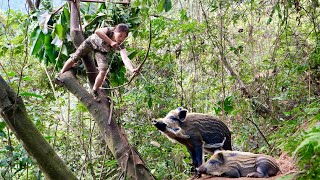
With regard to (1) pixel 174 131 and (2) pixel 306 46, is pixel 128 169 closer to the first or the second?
(1) pixel 174 131

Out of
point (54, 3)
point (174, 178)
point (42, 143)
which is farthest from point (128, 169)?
point (54, 3)

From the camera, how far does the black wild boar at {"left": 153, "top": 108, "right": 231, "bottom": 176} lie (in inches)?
153

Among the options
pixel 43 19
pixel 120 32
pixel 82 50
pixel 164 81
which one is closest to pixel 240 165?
pixel 120 32

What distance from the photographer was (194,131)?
396cm

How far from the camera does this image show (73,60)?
14.3 ft

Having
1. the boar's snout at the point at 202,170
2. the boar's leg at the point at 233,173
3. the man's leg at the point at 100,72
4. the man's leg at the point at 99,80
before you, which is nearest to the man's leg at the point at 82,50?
the man's leg at the point at 100,72

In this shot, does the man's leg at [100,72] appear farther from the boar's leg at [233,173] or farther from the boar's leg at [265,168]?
the boar's leg at [265,168]

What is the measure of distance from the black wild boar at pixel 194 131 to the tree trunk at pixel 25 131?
115 centimetres

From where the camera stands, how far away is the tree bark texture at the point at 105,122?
3.84 meters

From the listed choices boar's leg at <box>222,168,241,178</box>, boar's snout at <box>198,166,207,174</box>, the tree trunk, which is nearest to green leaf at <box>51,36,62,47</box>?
the tree trunk

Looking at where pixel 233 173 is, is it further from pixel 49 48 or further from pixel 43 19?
pixel 43 19

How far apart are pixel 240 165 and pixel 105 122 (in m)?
1.37

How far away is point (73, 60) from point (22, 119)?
144 cm

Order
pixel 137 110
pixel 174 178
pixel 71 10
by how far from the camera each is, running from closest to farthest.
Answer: pixel 71 10 < pixel 174 178 < pixel 137 110
